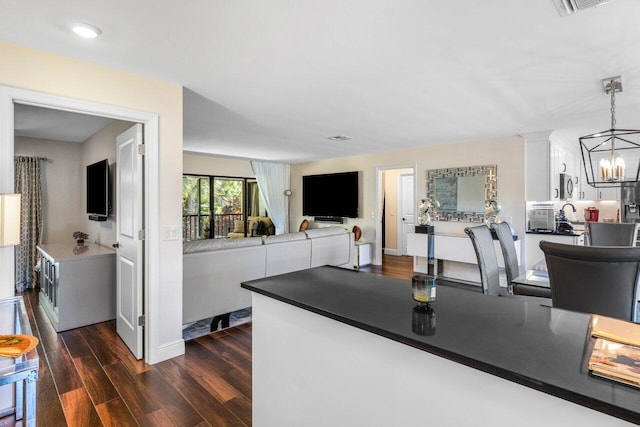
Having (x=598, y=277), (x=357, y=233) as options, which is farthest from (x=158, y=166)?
(x=357, y=233)

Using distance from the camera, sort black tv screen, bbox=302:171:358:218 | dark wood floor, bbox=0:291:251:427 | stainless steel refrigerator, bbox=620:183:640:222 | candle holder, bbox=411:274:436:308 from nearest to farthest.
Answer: candle holder, bbox=411:274:436:308 < dark wood floor, bbox=0:291:251:427 < stainless steel refrigerator, bbox=620:183:640:222 < black tv screen, bbox=302:171:358:218

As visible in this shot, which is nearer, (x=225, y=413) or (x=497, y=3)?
(x=497, y=3)

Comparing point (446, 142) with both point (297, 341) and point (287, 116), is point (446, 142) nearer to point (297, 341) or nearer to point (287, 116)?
point (287, 116)

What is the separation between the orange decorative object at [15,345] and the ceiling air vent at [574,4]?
3.04 m

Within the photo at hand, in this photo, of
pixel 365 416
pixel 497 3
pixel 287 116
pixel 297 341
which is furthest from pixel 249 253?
pixel 497 3

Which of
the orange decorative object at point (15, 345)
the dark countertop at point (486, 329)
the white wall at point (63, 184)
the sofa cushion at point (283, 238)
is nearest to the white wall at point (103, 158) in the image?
the white wall at point (63, 184)

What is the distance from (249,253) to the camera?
3.70 meters

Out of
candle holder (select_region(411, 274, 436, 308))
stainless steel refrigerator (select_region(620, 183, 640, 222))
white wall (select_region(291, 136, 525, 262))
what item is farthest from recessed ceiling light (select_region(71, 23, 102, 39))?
stainless steel refrigerator (select_region(620, 183, 640, 222))

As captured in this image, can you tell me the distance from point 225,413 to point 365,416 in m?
1.33

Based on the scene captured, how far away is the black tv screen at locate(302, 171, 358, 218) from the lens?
23.3 ft

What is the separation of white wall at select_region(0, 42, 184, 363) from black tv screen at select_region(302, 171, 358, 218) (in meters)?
4.72

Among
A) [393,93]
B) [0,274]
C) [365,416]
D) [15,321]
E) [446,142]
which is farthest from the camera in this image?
[446,142]

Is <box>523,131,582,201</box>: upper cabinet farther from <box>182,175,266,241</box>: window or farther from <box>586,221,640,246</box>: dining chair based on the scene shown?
<box>182,175,266,241</box>: window

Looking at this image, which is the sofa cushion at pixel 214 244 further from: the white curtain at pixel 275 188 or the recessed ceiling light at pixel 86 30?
the white curtain at pixel 275 188
